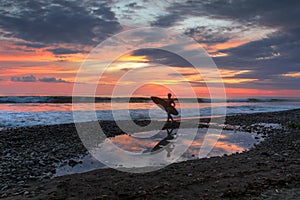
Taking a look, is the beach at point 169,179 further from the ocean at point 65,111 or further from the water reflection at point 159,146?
the ocean at point 65,111

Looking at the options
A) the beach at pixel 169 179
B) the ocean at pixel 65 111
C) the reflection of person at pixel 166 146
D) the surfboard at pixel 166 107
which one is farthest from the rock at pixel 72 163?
the ocean at pixel 65 111

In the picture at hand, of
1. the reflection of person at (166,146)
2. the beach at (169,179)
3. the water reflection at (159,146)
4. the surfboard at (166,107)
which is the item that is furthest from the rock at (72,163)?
the surfboard at (166,107)

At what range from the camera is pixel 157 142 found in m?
14.9

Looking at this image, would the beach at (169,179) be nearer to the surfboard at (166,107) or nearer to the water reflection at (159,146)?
the water reflection at (159,146)

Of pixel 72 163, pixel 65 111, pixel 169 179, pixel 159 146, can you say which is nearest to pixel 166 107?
pixel 159 146

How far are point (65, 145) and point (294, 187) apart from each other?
10.8m

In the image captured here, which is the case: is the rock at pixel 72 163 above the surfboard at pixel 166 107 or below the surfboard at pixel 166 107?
below

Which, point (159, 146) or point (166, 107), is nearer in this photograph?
point (159, 146)

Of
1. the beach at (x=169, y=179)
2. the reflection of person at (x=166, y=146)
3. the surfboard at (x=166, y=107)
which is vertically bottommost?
the reflection of person at (x=166, y=146)

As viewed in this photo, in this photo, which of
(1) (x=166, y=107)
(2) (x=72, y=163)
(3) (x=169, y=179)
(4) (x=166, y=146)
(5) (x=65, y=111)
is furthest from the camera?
(5) (x=65, y=111)

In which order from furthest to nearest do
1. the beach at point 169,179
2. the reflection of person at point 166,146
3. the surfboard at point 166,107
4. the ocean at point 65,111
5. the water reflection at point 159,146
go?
the ocean at point 65,111 → the surfboard at point 166,107 → the reflection of person at point 166,146 → the water reflection at point 159,146 → the beach at point 169,179

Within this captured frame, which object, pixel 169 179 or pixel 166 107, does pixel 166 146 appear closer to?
pixel 169 179

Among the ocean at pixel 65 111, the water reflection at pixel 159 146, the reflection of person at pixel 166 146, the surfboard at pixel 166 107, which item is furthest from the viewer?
the ocean at pixel 65 111

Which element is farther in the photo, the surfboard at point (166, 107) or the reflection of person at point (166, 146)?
the surfboard at point (166, 107)
